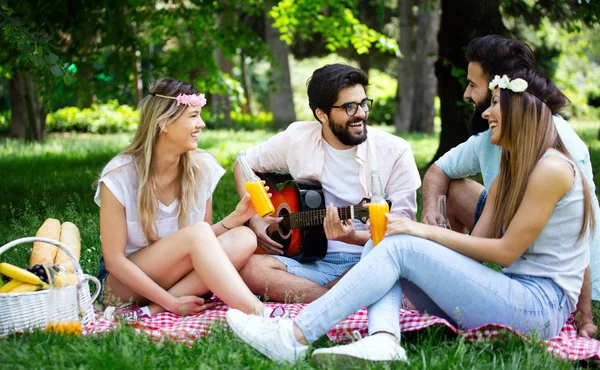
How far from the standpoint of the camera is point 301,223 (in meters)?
4.38

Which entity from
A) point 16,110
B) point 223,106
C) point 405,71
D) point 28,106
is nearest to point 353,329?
point 28,106

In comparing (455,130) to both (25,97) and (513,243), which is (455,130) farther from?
(25,97)

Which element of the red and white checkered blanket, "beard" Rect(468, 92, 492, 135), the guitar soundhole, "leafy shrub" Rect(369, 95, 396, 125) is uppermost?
"beard" Rect(468, 92, 492, 135)

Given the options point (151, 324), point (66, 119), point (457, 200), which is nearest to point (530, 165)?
point (457, 200)

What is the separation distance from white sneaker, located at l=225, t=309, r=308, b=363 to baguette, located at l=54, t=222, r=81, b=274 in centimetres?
113

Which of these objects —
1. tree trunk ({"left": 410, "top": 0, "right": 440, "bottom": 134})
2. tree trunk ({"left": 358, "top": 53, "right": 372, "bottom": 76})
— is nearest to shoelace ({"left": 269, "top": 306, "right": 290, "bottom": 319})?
tree trunk ({"left": 410, "top": 0, "right": 440, "bottom": 134})

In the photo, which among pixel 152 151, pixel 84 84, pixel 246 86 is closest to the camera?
pixel 152 151

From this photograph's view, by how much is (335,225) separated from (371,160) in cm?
61

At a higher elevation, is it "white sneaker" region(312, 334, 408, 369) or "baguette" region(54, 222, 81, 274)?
"baguette" region(54, 222, 81, 274)

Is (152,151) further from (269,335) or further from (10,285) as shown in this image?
(269,335)

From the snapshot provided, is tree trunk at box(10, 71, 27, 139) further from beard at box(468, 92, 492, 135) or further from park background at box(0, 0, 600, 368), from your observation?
beard at box(468, 92, 492, 135)

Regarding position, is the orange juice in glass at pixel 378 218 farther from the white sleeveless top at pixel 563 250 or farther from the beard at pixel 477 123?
the beard at pixel 477 123

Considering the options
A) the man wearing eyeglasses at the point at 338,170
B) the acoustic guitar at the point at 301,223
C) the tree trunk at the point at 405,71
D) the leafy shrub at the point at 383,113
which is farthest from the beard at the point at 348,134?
the leafy shrub at the point at 383,113

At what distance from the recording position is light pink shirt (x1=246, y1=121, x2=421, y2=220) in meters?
4.25
